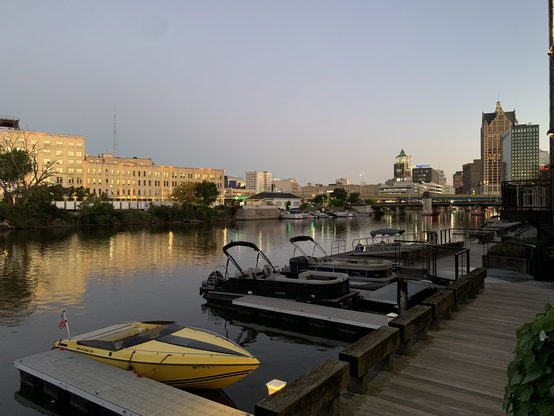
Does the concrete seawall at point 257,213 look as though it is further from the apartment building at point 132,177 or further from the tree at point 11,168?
the tree at point 11,168

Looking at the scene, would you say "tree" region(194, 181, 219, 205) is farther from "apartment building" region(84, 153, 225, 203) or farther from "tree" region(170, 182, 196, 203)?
"apartment building" region(84, 153, 225, 203)

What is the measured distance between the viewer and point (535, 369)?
3.19 m

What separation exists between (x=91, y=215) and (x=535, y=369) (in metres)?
115

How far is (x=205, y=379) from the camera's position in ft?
41.1

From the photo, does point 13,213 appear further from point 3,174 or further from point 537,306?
point 537,306

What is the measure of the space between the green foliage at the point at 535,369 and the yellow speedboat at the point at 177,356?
398 inches

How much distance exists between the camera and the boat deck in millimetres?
18156

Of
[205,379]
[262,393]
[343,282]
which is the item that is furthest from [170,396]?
[343,282]

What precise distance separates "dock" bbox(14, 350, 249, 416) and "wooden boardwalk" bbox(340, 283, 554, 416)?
3.85 metres

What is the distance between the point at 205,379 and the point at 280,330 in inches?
328

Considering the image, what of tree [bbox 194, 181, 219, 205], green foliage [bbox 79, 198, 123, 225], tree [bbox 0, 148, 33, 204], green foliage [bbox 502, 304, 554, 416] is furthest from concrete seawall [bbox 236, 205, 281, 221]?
green foliage [bbox 502, 304, 554, 416]

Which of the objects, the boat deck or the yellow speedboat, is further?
the boat deck

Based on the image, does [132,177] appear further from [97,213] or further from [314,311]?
[314,311]

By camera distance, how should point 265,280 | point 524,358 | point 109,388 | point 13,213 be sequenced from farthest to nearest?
point 13,213 → point 265,280 → point 109,388 → point 524,358
